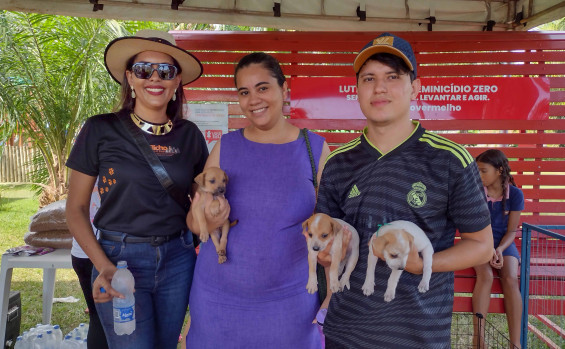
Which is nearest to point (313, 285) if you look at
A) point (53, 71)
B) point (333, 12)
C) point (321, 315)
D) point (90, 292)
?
point (321, 315)

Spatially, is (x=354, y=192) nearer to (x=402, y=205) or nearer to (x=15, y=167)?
(x=402, y=205)

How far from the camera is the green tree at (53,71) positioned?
8.49 metres

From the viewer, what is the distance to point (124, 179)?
95.6 inches

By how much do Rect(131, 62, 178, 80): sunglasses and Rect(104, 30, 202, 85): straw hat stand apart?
0.12 metres

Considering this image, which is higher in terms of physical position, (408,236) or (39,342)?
(408,236)

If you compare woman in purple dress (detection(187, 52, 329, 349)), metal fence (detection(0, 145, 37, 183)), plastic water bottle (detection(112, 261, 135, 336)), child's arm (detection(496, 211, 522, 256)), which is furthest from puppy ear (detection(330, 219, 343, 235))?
metal fence (detection(0, 145, 37, 183))

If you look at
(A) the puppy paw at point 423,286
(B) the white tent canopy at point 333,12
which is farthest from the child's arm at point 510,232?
(A) the puppy paw at point 423,286

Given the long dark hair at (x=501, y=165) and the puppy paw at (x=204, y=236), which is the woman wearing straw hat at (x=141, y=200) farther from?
the long dark hair at (x=501, y=165)

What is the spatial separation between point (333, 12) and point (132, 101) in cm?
334

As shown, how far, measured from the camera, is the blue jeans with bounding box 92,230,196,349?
239cm

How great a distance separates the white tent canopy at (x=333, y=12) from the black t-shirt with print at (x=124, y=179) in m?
2.87

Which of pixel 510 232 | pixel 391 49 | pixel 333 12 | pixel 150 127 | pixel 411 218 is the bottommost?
pixel 510 232

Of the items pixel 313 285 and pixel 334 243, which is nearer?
pixel 334 243

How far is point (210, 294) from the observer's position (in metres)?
2.38
